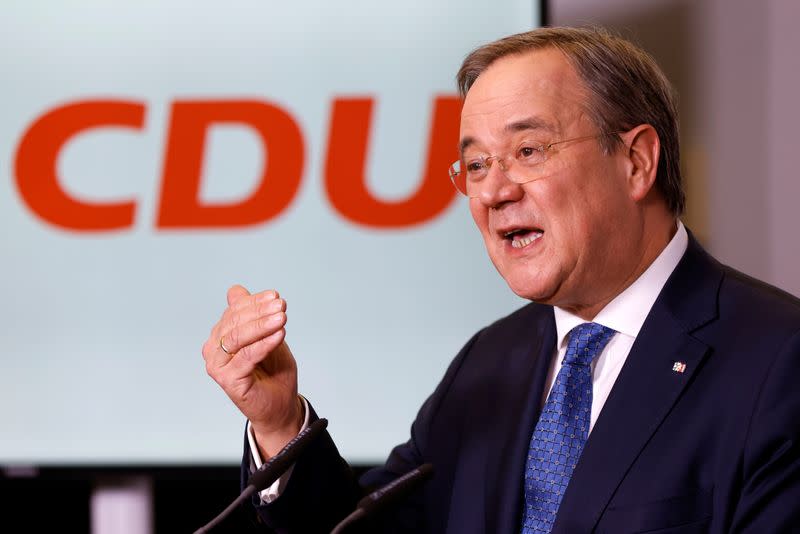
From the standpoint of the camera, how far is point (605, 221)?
1647 mm

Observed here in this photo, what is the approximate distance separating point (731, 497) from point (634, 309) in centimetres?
35

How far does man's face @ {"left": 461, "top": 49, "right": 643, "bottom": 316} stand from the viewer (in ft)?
5.33

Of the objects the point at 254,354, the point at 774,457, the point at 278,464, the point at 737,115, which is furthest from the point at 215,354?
the point at 737,115

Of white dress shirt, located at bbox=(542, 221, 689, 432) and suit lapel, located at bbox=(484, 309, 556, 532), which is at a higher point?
white dress shirt, located at bbox=(542, 221, 689, 432)

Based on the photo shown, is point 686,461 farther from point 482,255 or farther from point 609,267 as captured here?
point 482,255

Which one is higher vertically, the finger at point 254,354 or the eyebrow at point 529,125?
the eyebrow at point 529,125

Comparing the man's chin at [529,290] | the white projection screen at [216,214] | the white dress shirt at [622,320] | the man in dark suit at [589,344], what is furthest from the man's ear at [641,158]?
the white projection screen at [216,214]

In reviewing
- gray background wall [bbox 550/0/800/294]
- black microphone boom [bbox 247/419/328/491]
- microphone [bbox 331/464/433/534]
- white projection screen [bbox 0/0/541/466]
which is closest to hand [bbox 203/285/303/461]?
black microphone boom [bbox 247/419/328/491]

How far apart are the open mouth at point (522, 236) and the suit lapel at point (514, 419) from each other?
0.24 meters

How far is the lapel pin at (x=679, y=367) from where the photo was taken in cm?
154

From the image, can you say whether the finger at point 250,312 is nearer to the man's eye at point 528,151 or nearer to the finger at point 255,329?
the finger at point 255,329

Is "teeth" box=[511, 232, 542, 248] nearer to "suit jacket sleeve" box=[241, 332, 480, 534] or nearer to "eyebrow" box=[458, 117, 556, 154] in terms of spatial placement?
"eyebrow" box=[458, 117, 556, 154]

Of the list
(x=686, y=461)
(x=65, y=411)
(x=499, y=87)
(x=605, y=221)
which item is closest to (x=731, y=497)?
(x=686, y=461)

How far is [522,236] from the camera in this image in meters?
1.66
